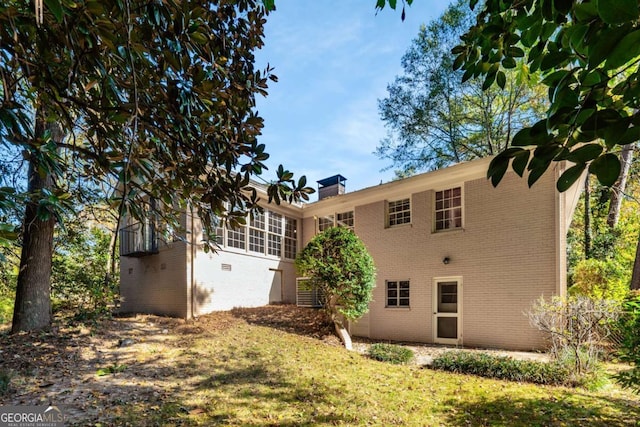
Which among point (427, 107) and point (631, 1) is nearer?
point (631, 1)

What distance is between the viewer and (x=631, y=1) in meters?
0.73

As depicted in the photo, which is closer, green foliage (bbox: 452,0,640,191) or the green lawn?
green foliage (bbox: 452,0,640,191)

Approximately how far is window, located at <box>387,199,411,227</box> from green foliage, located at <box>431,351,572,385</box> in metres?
5.01

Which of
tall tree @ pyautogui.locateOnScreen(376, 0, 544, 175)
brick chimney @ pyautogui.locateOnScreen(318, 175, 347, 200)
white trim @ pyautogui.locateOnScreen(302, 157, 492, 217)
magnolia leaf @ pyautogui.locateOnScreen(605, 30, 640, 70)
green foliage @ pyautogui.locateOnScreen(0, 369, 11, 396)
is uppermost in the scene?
tall tree @ pyautogui.locateOnScreen(376, 0, 544, 175)

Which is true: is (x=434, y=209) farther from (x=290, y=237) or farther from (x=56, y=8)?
(x=56, y=8)

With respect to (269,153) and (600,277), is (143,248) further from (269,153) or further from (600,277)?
(600,277)

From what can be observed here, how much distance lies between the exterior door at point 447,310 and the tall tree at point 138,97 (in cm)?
916

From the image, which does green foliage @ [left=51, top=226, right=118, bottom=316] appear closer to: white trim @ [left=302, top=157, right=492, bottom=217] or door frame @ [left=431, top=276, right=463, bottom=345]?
white trim @ [left=302, top=157, right=492, bottom=217]

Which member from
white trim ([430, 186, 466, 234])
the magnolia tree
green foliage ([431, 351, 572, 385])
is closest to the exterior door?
white trim ([430, 186, 466, 234])

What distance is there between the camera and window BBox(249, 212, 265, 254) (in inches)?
539

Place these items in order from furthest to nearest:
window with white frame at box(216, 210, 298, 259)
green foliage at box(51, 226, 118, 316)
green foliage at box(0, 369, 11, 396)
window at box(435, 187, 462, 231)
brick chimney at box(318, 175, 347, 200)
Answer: brick chimney at box(318, 175, 347, 200) < window with white frame at box(216, 210, 298, 259) < window at box(435, 187, 462, 231) < green foliage at box(51, 226, 118, 316) < green foliage at box(0, 369, 11, 396)

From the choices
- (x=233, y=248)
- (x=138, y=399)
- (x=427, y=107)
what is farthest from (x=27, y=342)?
(x=427, y=107)

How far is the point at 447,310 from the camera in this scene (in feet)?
35.4

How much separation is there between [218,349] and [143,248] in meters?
6.23
